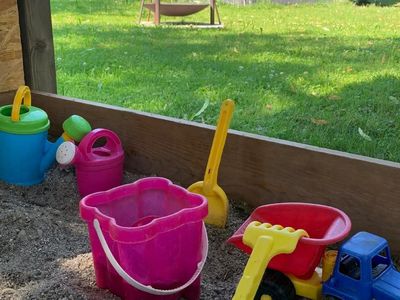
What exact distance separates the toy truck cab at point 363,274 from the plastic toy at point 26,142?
95cm

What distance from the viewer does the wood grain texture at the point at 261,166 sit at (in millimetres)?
1385

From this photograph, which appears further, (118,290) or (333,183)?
(333,183)

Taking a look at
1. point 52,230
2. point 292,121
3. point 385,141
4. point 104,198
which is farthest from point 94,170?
point 385,141

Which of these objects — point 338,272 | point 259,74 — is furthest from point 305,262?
point 259,74

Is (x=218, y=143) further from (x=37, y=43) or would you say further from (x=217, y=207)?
(x=37, y=43)

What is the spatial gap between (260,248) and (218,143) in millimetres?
502

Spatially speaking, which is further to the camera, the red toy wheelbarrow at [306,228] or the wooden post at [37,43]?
the wooden post at [37,43]

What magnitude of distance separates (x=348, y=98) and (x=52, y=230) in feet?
4.59

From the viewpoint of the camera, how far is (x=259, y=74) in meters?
2.90

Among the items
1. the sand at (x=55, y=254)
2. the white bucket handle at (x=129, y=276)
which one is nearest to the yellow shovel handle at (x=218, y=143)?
the sand at (x=55, y=254)

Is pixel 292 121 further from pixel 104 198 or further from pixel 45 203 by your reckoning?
pixel 104 198

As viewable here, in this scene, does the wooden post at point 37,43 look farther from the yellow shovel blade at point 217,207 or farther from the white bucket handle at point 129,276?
the white bucket handle at point 129,276

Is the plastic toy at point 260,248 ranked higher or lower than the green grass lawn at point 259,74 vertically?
higher

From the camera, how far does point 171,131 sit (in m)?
1.74
